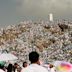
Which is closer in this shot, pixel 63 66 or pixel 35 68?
pixel 35 68

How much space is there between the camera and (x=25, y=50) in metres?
67.4

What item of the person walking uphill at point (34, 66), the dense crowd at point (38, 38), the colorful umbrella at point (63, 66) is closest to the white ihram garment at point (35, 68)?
the person walking uphill at point (34, 66)

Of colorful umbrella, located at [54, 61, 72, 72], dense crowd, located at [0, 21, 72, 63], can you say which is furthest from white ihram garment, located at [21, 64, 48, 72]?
dense crowd, located at [0, 21, 72, 63]

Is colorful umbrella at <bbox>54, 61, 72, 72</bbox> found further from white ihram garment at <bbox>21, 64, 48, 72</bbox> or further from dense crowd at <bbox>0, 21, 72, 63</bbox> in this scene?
dense crowd at <bbox>0, 21, 72, 63</bbox>

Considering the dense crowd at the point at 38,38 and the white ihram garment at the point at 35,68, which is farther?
the dense crowd at the point at 38,38

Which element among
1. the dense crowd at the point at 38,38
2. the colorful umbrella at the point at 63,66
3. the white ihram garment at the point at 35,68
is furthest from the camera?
the dense crowd at the point at 38,38

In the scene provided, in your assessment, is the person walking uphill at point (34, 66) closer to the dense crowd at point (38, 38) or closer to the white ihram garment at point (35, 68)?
the white ihram garment at point (35, 68)

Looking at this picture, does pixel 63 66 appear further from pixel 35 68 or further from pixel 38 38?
pixel 38 38

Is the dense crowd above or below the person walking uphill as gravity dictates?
below

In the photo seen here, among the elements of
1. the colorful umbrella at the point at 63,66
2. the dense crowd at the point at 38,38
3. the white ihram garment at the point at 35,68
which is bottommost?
the dense crowd at the point at 38,38

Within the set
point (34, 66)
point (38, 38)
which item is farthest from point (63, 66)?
point (38, 38)

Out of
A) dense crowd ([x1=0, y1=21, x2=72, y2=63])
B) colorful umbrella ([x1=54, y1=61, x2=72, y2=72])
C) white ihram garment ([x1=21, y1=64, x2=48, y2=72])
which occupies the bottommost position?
dense crowd ([x1=0, y1=21, x2=72, y2=63])

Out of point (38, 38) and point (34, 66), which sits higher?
point (34, 66)

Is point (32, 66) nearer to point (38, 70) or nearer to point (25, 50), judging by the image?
point (38, 70)
